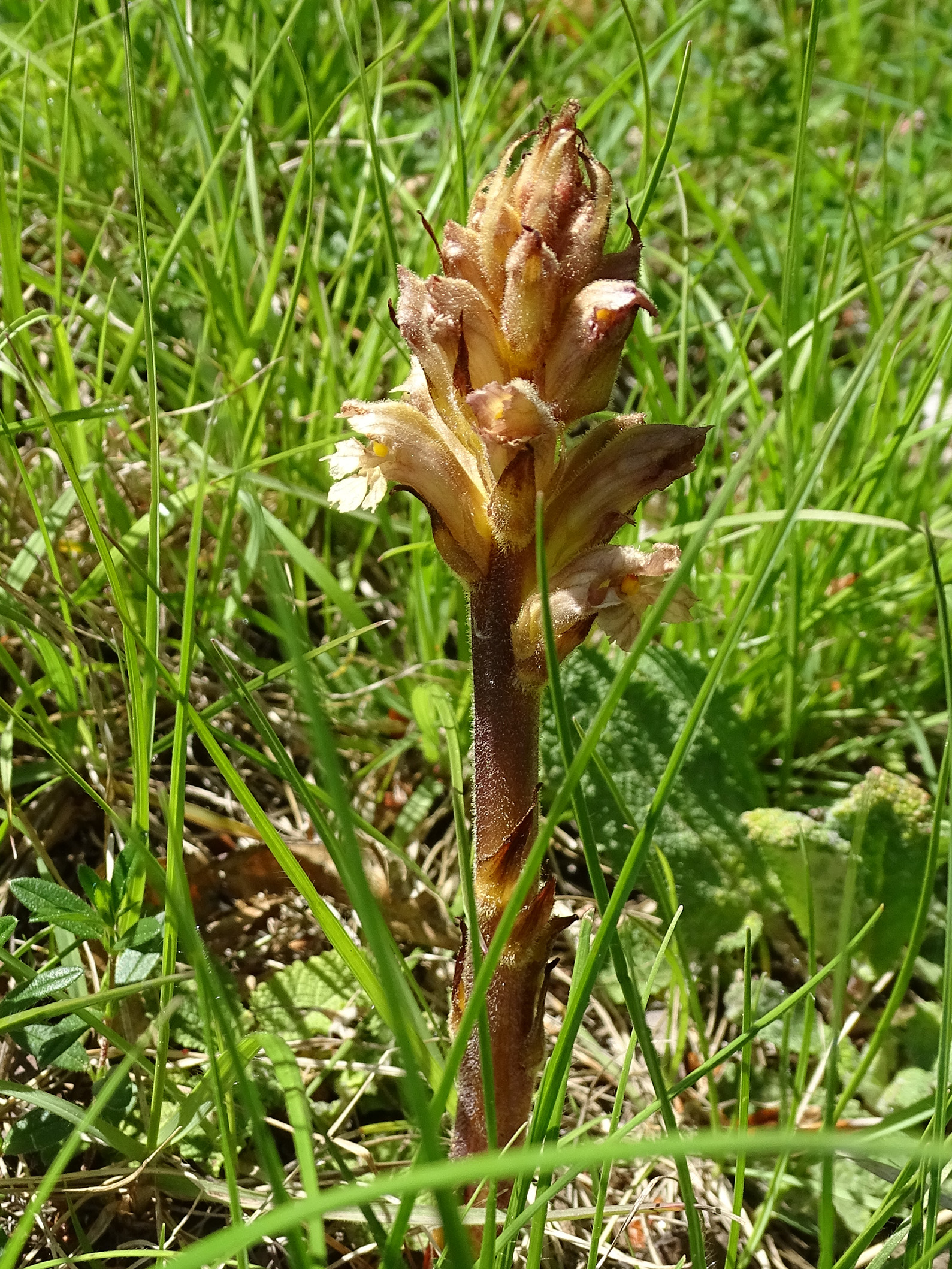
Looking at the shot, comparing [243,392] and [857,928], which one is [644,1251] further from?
[243,392]

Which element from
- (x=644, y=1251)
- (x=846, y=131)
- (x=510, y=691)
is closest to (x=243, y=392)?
(x=510, y=691)

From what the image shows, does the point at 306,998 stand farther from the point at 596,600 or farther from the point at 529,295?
the point at 529,295

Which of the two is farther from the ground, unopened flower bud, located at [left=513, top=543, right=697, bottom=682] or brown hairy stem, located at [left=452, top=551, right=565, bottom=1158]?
unopened flower bud, located at [left=513, top=543, right=697, bottom=682]

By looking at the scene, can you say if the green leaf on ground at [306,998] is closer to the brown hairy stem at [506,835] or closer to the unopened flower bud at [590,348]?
the brown hairy stem at [506,835]

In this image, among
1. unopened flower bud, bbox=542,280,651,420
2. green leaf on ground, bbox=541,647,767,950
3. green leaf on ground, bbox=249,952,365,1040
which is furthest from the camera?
green leaf on ground, bbox=541,647,767,950

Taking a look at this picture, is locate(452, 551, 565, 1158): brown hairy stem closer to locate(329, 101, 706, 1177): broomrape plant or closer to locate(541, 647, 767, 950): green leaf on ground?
locate(329, 101, 706, 1177): broomrape plant

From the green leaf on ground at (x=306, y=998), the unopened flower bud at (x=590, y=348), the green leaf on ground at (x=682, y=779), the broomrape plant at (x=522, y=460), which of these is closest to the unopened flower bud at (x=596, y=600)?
the broomrape plant at (x=522, y=460)

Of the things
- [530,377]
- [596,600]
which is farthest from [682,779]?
[530,377]

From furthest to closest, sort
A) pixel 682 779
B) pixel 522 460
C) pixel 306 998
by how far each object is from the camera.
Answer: pixel 682 779
pixel 306 998
pixel 522 460

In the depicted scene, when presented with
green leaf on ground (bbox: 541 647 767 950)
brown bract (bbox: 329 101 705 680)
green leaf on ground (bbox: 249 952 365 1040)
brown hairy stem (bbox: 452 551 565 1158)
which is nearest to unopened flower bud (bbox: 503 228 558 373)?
brown bract (bbox: 329 101 705 680)
